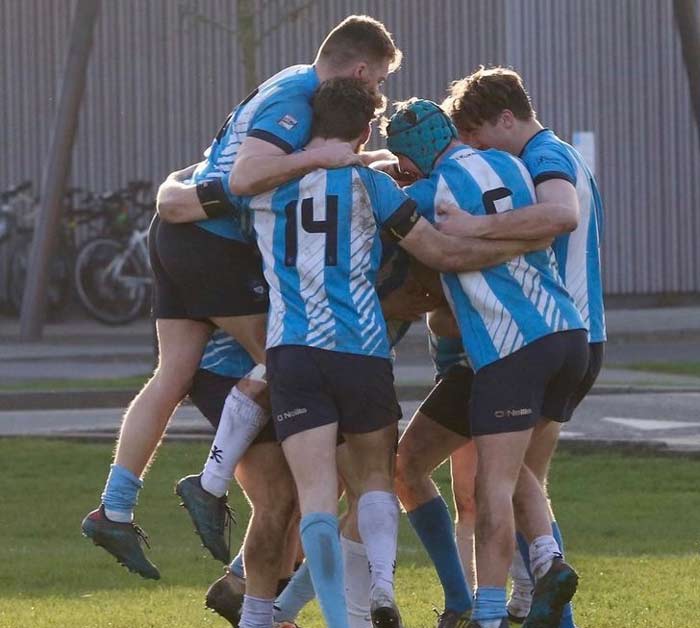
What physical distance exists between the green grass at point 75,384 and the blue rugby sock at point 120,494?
29.7 feet

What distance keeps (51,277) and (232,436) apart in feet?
59.9

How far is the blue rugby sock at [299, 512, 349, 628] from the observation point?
6.04 metres

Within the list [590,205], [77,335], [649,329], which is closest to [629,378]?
[649,329]

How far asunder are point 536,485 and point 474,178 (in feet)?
3.45

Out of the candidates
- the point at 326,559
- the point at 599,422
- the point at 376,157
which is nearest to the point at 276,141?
the point at 376,157

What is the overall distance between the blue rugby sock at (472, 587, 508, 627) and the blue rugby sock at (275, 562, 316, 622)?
0.71 m

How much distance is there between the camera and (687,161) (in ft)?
86.5

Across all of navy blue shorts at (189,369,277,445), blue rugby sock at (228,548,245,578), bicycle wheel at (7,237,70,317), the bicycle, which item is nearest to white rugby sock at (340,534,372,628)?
blue rugby sock at (228,548,245,578)

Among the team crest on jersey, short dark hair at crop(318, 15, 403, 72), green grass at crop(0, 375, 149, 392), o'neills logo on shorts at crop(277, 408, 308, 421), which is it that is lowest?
green grass at crop(0, 375, 149, 392)

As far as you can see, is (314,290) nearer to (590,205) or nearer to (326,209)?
(326,209)

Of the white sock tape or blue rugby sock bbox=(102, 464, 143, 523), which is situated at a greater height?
the white sock tape

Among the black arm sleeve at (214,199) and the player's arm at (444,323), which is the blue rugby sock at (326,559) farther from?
the black arm sleeve at (214,199)

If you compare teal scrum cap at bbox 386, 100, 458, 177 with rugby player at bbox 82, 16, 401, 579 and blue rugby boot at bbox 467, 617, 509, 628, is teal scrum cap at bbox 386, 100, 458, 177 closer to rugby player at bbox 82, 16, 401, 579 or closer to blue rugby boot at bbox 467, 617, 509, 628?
rugby player at bbox 82, 16, 401, 579

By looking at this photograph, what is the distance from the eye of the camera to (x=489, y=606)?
6.21m
